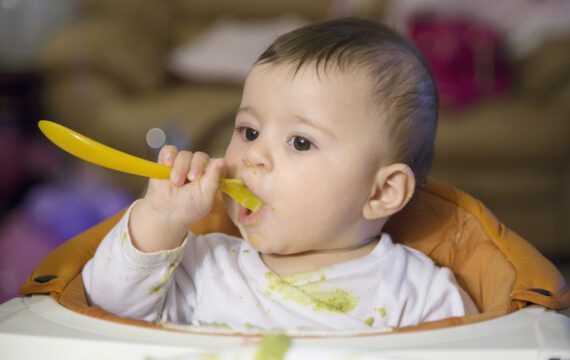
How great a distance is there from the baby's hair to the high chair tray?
1.03 ft

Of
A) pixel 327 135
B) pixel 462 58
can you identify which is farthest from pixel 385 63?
pixel 462 58

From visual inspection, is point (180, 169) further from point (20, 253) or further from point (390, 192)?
point (20, 253)

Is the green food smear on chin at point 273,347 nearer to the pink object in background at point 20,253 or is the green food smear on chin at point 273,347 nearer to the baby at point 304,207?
the baby at point 304,207

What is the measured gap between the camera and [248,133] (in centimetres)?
108

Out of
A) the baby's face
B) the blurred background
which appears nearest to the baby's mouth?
the baby's face

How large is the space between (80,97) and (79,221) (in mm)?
853

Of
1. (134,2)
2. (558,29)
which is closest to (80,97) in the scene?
(134,2)

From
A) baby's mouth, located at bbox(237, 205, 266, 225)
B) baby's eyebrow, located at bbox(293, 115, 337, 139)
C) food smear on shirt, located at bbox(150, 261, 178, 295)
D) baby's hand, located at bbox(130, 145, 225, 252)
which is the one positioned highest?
baby's eyebrow, located at bbox(293, 115, 337, 139)

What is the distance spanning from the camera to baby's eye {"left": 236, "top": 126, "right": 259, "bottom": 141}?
3.50ft

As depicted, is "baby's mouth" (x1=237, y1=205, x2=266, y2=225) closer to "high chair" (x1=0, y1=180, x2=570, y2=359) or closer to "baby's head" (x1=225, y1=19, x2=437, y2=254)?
"baby's head" (x1=225, y1=19, x2=437, y2=254)

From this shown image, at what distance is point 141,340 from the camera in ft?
2.56

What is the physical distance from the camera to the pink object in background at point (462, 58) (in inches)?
102

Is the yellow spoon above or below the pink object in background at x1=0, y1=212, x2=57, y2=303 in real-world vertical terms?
above

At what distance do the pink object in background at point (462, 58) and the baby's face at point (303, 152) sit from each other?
1593mm
